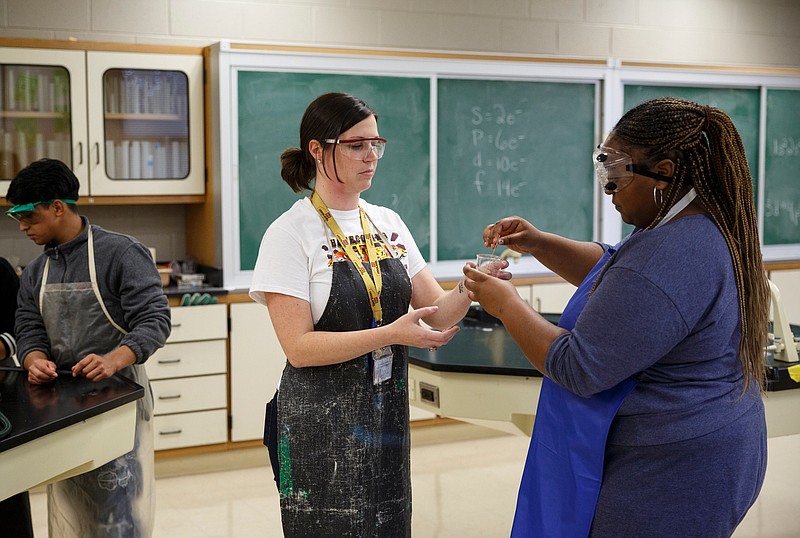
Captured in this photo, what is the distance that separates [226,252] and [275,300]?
7.99ft

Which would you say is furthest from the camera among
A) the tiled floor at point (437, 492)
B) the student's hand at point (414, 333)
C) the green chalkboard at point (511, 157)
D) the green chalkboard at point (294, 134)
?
the green chalkboard at point (511, 157)

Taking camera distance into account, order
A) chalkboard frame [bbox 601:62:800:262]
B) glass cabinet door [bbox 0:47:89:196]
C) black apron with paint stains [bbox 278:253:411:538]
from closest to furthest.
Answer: black apron with paint stains [bbox 278:253:411:538] → glass cabinet door [bbox 0:47:89:196] → chalkboard frame [bbox 601:62:800:262]

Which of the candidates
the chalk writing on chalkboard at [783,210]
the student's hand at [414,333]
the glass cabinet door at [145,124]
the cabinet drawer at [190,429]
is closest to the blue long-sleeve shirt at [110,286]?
the student's hand at [414,333]

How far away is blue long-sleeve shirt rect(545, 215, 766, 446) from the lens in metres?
1.53

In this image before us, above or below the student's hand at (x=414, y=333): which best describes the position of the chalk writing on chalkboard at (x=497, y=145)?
above

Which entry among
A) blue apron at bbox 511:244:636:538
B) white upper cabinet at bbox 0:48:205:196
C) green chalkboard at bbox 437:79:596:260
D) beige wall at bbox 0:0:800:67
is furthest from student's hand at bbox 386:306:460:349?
beige wall at bbox 0:0:800:67

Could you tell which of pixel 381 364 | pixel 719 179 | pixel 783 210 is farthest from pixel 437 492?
pixel 783 210

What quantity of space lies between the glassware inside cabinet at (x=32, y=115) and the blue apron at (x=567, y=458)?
315 cm

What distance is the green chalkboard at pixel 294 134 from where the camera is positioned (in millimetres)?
4355

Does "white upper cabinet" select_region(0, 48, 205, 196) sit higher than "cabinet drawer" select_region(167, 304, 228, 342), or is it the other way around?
"white upper cabinet" select_region(0, 48, 205, 196)

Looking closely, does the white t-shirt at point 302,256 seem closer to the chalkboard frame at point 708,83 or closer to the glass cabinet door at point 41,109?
the glass cabinet door at point 41,109

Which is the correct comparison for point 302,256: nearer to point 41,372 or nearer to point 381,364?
point 381,364

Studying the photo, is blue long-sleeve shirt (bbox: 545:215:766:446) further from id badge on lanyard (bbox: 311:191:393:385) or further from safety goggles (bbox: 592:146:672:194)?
id badge on lanyard (bbox: 311:191:393:385)

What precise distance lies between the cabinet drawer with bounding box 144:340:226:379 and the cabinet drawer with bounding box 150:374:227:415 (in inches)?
1.3
